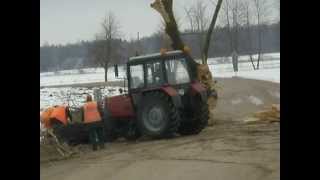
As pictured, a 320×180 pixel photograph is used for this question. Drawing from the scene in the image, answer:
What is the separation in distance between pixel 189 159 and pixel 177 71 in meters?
3.62

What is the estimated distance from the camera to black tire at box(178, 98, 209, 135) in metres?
13.1

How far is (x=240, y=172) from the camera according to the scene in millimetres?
8508

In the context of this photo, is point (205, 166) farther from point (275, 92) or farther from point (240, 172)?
point (275, 92)

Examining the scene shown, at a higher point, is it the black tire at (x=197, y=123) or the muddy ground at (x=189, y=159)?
the black tire at (x=197, y=123)

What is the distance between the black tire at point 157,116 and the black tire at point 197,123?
0.61m

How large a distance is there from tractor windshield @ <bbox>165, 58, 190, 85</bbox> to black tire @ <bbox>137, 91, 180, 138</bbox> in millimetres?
491

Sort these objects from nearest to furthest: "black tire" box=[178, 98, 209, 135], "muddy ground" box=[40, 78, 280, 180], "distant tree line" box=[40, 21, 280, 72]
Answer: "muddy ground" box=[40, 78, 280, 180] → "black tire" box=[178, 98, 209, 135] → "distant tree line" box=[40, 21, 280, 72]

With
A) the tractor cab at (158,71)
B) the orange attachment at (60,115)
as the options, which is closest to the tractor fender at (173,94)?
the tractor cab at (158,71)

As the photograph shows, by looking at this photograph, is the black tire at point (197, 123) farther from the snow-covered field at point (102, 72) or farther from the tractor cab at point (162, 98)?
the snow-covered field at point (102, 72)

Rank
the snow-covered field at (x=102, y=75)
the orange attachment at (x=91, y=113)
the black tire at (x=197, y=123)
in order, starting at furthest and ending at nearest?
the snow-covered field at (x=102, y=75)
the black tire at (x=197, y=123)
the orange attachment at (x=91, y=113)

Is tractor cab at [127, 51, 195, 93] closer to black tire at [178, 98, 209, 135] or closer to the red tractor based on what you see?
the red tractor

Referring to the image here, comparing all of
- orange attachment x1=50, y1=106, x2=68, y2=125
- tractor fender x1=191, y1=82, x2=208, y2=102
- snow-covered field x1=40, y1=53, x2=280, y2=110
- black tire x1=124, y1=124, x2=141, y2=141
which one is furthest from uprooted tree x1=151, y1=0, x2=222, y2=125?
snow-covered field x1=40, y1=53, x2=280, y2=110

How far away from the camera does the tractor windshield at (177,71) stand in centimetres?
1286
